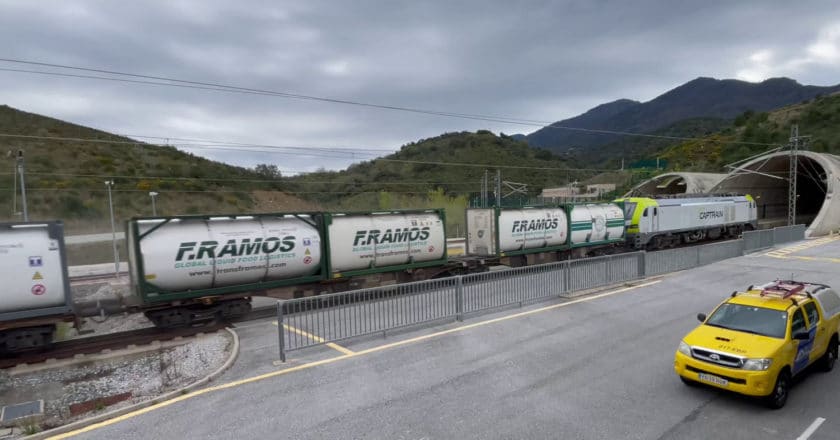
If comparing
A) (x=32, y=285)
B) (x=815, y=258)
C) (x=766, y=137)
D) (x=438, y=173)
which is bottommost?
(x=815, y=258)

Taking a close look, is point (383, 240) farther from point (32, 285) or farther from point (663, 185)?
point (663, 185)

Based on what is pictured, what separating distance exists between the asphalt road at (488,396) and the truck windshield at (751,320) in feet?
3.95

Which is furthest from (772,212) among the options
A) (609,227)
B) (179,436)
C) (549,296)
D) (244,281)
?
(179,436)

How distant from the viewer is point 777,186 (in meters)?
50.6

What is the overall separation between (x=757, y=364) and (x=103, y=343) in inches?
582

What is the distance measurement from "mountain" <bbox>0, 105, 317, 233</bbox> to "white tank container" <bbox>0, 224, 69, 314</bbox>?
119 ft

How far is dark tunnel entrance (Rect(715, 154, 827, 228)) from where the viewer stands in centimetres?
4325

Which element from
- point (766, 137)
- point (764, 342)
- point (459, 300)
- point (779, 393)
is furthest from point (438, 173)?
point (779, 393)

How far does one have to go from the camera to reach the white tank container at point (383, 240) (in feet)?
51.3

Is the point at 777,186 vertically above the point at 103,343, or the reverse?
the point at 777,186

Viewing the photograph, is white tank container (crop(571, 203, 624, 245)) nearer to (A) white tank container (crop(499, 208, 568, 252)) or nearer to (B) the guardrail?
(A) white tank container (crop(499, 208, 568, 252))

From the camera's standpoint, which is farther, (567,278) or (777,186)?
(777,186)

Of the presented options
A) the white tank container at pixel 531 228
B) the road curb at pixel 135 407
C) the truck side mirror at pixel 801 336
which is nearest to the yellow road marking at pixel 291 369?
the road curb at pixel 135 407

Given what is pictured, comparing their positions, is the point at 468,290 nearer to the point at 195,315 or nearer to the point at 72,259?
the point at 195,315
